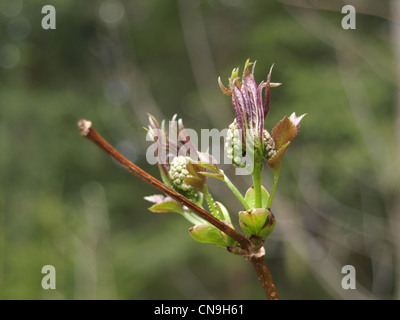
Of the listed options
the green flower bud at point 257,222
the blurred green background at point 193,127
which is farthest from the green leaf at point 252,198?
the blurred green background at point 193,127

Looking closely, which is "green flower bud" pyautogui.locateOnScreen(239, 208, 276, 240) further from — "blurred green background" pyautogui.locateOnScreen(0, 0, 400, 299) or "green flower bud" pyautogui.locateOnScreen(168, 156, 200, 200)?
"blurred green background" pyautogui.locateOnScreen(0, 0, 400, 299)

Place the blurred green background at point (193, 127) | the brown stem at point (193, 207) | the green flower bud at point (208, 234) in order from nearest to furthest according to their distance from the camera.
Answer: the brown stem at point (193, 207), the green flower bud at point (208, 234), the blurred green background at point (193, 127)

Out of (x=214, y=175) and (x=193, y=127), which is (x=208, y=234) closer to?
(x=214, y=175)

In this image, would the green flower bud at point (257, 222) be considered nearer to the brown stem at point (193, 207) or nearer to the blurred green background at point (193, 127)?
the brown stem at point (193, 207)

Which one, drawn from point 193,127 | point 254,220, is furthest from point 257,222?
point 193,127

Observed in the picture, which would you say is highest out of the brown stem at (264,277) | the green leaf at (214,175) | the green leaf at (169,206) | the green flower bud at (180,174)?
the green flower bud at (180,174)

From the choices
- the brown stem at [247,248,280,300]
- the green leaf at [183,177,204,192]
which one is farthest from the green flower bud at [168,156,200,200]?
the brown stem at [247,248,280,300]

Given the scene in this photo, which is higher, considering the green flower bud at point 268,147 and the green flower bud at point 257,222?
the green flower bud at point 268,147
